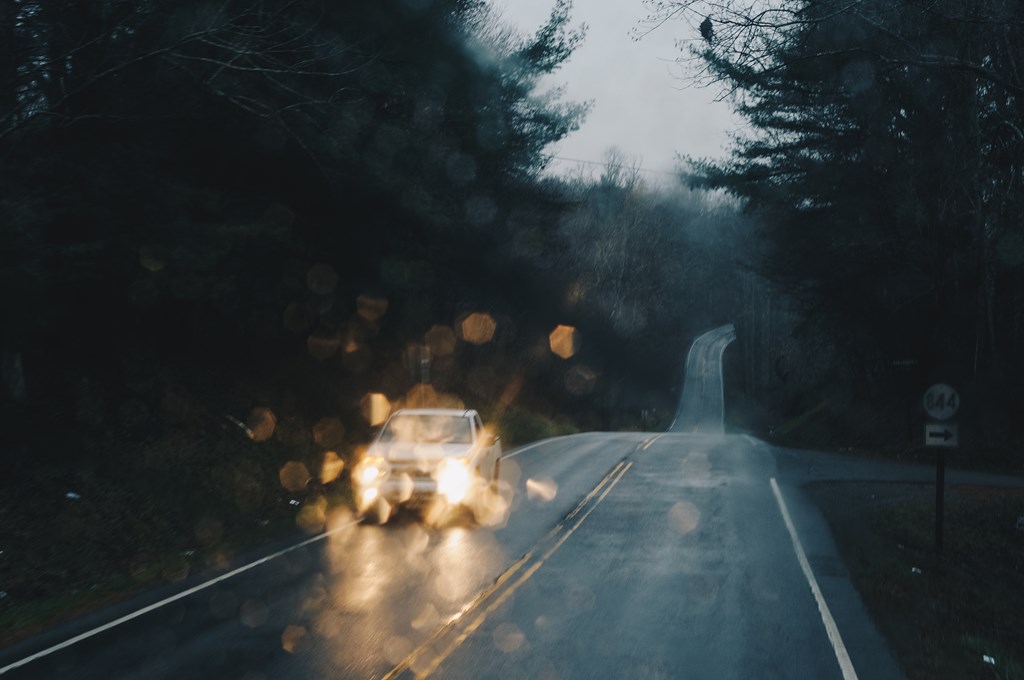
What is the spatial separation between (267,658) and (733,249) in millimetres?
104229

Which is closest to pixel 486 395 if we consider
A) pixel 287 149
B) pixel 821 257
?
pixel 821 257

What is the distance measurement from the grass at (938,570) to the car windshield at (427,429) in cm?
633

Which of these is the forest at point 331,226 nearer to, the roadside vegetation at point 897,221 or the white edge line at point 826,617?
the roadside vegetation at point 897,221

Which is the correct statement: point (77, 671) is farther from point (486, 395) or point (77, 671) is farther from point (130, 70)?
point (486, 395)

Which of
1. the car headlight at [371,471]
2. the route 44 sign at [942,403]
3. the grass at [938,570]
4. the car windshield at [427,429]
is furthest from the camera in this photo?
the car windshield at [427,429]

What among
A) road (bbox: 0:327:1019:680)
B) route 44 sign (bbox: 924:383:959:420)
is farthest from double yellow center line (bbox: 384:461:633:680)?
route 44 sign (bbox: 924:383:959:420)

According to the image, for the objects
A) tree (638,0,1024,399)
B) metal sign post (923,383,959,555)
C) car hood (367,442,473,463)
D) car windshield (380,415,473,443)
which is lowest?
car hood (367,442,473,463)

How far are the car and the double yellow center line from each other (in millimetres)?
1683

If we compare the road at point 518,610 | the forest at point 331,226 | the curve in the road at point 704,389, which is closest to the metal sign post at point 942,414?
the road at point 518,610

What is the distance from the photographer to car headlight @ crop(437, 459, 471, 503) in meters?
14.6

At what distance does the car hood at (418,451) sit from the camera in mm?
14711

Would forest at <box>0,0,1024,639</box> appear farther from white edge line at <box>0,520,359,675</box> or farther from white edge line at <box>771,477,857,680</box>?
white edge line at <box>771,477,857,680</box>

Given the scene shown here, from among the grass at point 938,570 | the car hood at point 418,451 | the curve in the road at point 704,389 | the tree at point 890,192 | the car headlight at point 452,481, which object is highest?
the tree at point 890,192

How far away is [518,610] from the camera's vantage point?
30.4 ft
